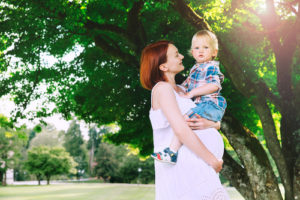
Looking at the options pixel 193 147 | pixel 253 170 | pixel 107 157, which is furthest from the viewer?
pixel 107 157

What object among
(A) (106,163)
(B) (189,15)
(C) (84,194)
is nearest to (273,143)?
(B) (189,15)

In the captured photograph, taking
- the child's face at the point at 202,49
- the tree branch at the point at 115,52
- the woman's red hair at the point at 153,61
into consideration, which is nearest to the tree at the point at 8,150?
the tree branch at the point at 115,52

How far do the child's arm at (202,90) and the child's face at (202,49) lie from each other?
32 cm

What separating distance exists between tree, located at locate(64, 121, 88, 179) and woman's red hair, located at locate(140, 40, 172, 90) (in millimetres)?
76544

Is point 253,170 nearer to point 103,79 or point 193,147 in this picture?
point 193,147

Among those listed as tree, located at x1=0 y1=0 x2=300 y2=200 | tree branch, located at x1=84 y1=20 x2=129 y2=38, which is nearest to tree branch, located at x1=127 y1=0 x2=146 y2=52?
tree, located at x1=0 y1=0 x2=300 y2=200

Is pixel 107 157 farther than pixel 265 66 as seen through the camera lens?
Yes

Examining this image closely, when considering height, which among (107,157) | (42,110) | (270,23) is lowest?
(107,157)

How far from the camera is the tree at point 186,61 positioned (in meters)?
7.82

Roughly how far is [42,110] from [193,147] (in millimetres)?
11761

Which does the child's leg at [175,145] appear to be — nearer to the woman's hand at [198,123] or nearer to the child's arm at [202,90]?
the woman's hand at [198,123]

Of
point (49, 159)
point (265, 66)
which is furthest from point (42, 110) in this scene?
point (49, 159)

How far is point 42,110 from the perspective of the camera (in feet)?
43.3

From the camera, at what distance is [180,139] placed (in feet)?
8.09
